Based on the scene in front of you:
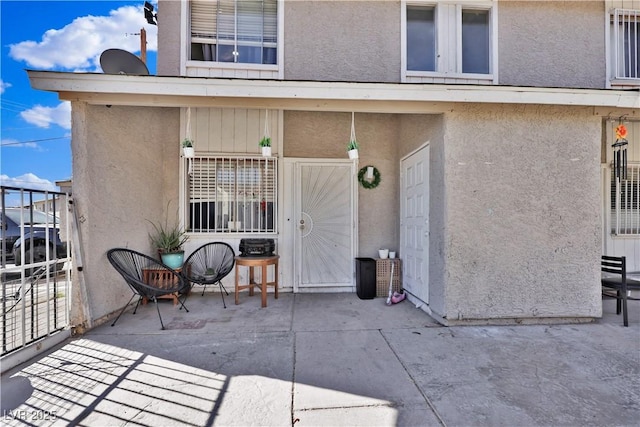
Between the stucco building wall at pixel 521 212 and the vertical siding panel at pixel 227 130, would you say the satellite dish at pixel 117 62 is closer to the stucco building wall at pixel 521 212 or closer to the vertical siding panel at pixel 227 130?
the vertical siding panel at pixel 227 130

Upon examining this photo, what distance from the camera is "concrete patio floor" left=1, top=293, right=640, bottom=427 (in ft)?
6.49

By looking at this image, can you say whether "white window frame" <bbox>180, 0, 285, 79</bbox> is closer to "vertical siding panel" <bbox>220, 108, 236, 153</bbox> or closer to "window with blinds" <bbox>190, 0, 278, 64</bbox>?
"window with blinds" <bbox>190, 0, 278, 64</bbox>

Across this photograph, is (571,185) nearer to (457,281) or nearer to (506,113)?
(506,113)

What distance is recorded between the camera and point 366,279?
473 centimetres

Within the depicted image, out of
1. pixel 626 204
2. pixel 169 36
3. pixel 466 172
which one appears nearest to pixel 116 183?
pixel 169 36

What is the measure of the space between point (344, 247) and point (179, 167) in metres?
3.15

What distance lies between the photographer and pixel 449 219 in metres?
3.49

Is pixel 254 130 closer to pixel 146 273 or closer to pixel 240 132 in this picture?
pixel 240 132

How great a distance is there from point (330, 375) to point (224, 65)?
4724 mm

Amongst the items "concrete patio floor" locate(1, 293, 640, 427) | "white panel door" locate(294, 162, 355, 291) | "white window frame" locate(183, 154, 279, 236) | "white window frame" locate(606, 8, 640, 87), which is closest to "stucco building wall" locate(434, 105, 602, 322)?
"concrete patio floor" locate(1, 293, 640, 427)

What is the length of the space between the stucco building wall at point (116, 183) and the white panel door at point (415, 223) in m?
3.88

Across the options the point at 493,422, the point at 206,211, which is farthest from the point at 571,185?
the point at 206,211

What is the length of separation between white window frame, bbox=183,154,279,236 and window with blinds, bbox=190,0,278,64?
1680 mm

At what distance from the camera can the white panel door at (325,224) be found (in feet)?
16.8
